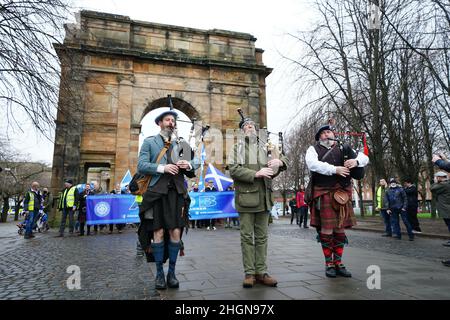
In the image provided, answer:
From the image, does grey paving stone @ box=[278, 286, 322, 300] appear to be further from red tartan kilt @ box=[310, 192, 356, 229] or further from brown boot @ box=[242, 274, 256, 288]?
red tartan kilt @ box=[310, 192, 356, 229]

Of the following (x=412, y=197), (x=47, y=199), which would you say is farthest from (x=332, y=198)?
(x=47, y=199)

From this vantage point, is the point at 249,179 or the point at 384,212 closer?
the point at 249,179

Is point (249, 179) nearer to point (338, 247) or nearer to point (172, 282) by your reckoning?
point (172, 282)

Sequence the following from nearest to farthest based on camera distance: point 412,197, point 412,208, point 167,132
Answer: point 167,132 < point 412,208 < point 412,197

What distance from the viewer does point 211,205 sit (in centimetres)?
1520

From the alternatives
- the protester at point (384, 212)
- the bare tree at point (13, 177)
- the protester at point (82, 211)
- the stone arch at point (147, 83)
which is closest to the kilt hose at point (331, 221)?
the protester at point (384, 212)

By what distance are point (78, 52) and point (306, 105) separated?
1004cm

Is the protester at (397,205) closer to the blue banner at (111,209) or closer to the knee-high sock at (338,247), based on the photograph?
the knee-high sock at (338,247)

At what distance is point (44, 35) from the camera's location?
602 cm

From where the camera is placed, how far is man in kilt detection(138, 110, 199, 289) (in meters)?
3.78

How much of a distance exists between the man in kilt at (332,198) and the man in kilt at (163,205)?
1838 millimetres

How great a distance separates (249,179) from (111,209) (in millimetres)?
11753

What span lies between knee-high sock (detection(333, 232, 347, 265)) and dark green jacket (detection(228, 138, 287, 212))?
1152 mm
